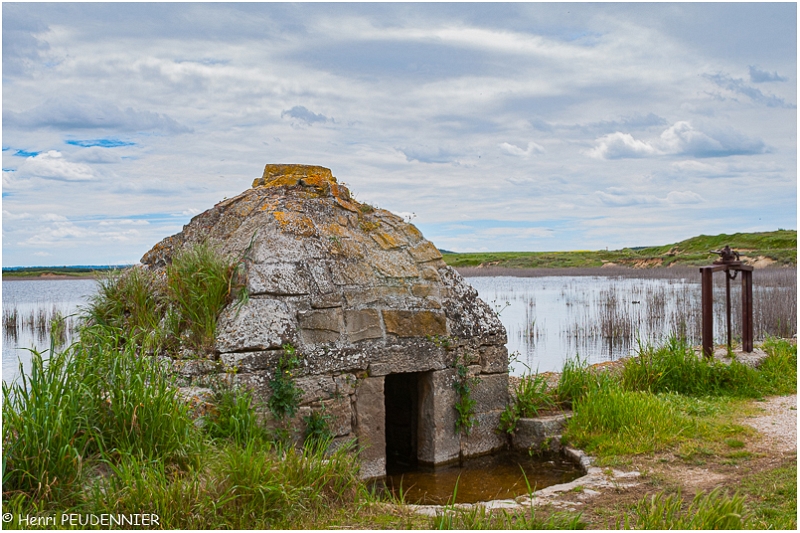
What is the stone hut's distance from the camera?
618 centimetres

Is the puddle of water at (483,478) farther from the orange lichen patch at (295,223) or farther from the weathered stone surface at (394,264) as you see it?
the orange lichen patch at (295,223)

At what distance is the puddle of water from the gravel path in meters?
1.86

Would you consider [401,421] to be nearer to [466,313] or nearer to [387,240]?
[466,313]

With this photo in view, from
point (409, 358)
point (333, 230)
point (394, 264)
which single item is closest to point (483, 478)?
point (409, 358)

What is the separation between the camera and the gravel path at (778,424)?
6645 millimetres

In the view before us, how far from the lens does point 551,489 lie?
5.55m

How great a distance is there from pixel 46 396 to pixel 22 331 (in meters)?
16.4

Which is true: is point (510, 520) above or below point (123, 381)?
below

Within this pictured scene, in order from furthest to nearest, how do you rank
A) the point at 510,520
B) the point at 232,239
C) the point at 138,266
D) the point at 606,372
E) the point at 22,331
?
the point at 22,331 < the point at 606,372 < the point at 138,266 < the point at 232,239 < the point at 510,520

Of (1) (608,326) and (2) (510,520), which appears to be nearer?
(2) (510,520)

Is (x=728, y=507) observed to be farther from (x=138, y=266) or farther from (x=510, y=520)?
(x=138, y=266)

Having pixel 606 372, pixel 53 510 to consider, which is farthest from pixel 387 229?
pixel 53 510

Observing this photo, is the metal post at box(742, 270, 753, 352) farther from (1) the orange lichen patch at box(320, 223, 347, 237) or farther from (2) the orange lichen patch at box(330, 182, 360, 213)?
(1) the orange lichen patch at box(320, 223, 347, 237)

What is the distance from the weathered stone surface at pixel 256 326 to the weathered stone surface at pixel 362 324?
58 centimetres
